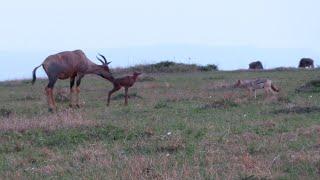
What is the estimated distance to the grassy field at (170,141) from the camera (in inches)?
353

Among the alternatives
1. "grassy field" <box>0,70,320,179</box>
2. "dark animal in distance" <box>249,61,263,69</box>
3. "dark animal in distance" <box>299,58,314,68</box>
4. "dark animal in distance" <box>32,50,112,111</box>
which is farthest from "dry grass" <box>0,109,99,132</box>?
"dark animal in distance" <box>299,58,314,68</box>

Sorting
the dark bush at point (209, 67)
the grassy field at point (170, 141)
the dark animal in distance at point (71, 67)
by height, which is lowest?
the dark bush at point (209, 67)

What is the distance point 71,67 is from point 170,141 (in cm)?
890

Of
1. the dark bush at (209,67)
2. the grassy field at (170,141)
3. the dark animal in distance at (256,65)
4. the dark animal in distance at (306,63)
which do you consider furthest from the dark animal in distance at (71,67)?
the dark animal in distance at (306,63)

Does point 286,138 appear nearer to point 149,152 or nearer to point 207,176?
point 149,152

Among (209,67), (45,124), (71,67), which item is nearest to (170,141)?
(45,124)

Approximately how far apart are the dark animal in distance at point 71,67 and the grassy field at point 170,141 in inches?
40.1

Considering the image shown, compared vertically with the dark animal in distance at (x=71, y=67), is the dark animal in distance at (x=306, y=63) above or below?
below

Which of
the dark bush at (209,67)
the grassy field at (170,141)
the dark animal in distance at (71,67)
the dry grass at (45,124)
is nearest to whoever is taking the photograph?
the grassy field at (170,141)

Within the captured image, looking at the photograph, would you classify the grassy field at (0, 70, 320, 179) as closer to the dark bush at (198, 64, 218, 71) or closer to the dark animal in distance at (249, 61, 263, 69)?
the dark bush at (198, 64, 218, 71)

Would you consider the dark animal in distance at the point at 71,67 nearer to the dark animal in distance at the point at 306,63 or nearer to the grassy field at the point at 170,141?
the grassy field at the point at 170,141

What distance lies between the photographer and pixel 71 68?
19.3 meters

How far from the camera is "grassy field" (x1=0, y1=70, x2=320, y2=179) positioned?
29.4ft

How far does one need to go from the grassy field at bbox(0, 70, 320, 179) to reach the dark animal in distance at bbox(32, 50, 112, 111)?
1.02 meters
